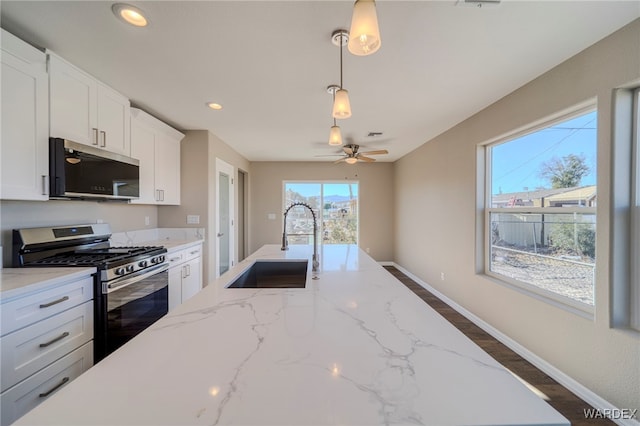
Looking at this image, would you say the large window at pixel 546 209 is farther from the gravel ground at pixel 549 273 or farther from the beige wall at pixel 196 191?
the beige wall at pixel 196 191

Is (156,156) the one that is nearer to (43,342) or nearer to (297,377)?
(43,342)

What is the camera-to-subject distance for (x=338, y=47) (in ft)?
5.97

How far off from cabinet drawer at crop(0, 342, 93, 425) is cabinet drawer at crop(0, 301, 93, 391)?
37mm

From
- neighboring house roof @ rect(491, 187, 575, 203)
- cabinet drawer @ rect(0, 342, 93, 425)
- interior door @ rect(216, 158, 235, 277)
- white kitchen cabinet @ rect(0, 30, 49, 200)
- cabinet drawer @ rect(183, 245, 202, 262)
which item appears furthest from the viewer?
interior door @ rect(216, 158, 235, 277)

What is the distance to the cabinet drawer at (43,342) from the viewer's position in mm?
1324

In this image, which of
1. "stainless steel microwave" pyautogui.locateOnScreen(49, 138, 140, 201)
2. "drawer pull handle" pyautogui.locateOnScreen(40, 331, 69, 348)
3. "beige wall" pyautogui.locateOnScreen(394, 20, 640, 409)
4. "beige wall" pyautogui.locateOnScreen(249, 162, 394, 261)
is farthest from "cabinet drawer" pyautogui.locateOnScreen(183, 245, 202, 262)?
"beige wall" pyautogui.locateOnScreen(394, 20, 640, 409)

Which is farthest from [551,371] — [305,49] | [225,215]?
[225,215]

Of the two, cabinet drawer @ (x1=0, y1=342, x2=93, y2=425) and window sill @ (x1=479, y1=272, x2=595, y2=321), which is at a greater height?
window sill @ (x1=479, y1=272, x2=595, y2=321)

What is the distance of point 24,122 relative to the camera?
1.70m

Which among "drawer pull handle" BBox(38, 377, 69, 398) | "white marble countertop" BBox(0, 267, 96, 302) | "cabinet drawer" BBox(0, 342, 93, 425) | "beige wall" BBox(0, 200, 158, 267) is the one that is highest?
"beige wall" BBox(0, 200, 158, 267)

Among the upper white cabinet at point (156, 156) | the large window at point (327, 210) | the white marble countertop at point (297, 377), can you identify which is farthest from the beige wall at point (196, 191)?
the white marble countertop at point (297, 377)

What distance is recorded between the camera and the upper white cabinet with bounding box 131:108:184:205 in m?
Result: 2.79

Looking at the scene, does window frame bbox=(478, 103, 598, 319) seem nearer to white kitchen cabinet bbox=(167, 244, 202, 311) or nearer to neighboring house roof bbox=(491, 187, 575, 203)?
neighboring house roof bbox=(491, 187, 575, 203)

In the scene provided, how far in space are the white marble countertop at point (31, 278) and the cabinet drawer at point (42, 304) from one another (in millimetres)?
38
